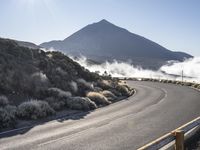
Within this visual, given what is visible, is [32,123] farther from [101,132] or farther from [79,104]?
[79,104]

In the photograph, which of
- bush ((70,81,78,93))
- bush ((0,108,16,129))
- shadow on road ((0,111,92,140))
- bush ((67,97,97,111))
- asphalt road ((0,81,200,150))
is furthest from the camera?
bush ((70,81,78,93))

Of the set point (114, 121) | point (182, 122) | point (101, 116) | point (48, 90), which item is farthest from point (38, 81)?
point (182, 122)

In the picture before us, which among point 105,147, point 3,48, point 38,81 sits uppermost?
point 3,48

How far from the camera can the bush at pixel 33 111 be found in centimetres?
2155

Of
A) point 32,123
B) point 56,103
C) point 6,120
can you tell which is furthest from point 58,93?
point 6,120

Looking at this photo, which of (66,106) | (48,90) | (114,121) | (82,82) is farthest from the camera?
(82,82)

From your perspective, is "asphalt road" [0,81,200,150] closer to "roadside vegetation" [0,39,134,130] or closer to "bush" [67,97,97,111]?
"roadside vegetation" [0,39,134,130]

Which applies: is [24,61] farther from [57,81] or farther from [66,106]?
[66,106]

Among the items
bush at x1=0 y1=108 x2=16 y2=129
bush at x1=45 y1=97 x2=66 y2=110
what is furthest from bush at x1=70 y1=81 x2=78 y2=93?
bush at x1=0 y1=108 x2=16 y2=129

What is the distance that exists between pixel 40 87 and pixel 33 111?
7909 mm

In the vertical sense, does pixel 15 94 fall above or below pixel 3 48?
below

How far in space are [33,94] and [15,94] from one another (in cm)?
169

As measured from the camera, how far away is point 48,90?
2956 cm

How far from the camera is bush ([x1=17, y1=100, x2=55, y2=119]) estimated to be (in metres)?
21.5
